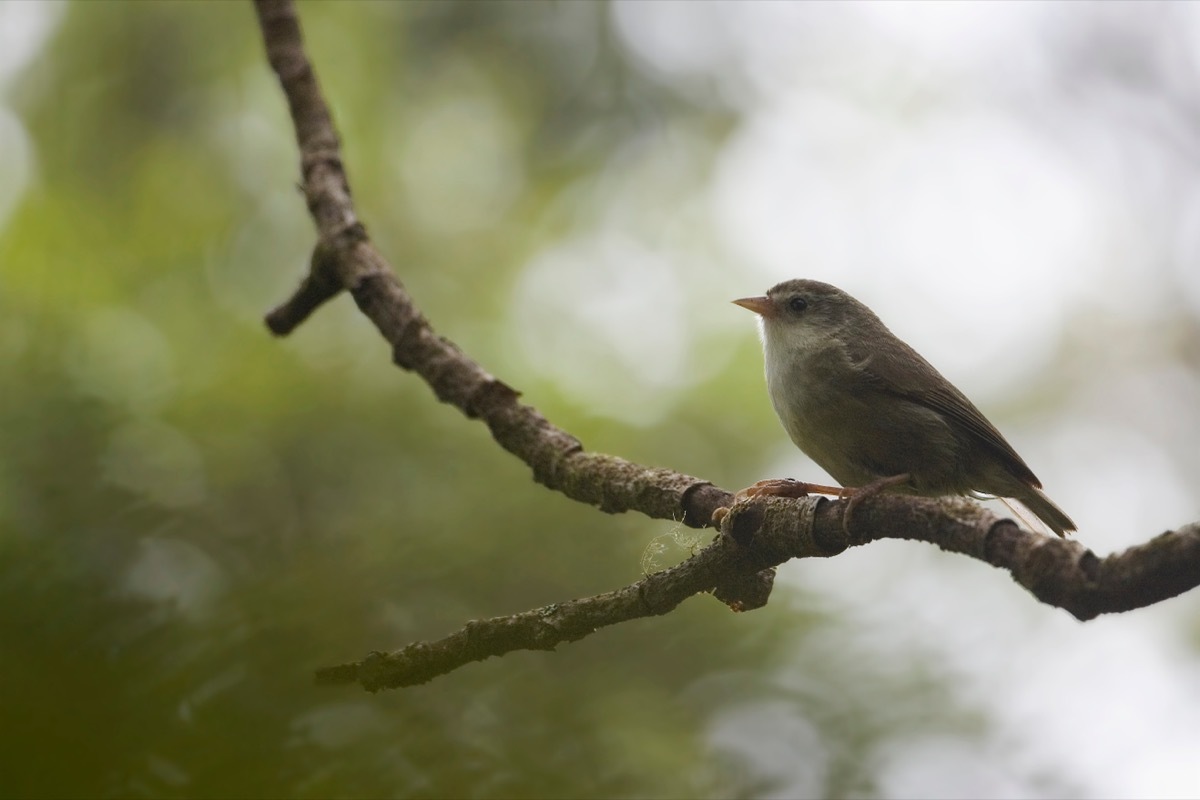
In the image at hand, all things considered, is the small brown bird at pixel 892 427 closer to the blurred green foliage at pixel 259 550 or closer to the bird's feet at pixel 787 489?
the bird's feet at pixel 787 489

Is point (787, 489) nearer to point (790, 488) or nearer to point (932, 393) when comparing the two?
point (790, 488)

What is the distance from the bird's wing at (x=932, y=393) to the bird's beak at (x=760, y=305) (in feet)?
2.36

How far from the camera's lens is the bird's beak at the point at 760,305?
5.17 metres

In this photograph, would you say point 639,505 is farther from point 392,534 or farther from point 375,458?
point 392,534

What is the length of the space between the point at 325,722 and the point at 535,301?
542 cm

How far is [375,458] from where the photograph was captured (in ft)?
8.69

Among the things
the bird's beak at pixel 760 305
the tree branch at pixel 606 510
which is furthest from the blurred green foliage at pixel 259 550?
the bird's beak at pixel 760 305

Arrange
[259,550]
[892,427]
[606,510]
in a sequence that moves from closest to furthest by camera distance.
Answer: [259,550] < [606,510] < [892,427]

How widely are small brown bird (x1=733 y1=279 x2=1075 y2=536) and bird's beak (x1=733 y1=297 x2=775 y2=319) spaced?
2.03 feet

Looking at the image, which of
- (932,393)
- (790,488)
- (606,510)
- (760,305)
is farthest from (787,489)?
(760,305)

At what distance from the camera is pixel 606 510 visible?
290 centimetres

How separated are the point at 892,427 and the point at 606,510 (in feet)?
5.57

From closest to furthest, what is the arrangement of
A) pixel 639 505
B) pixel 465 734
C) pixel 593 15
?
1. pixel 465 734
2. pixel 639 505
3. pixel 593 15

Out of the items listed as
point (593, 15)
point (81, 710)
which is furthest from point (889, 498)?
point (593, 15)
